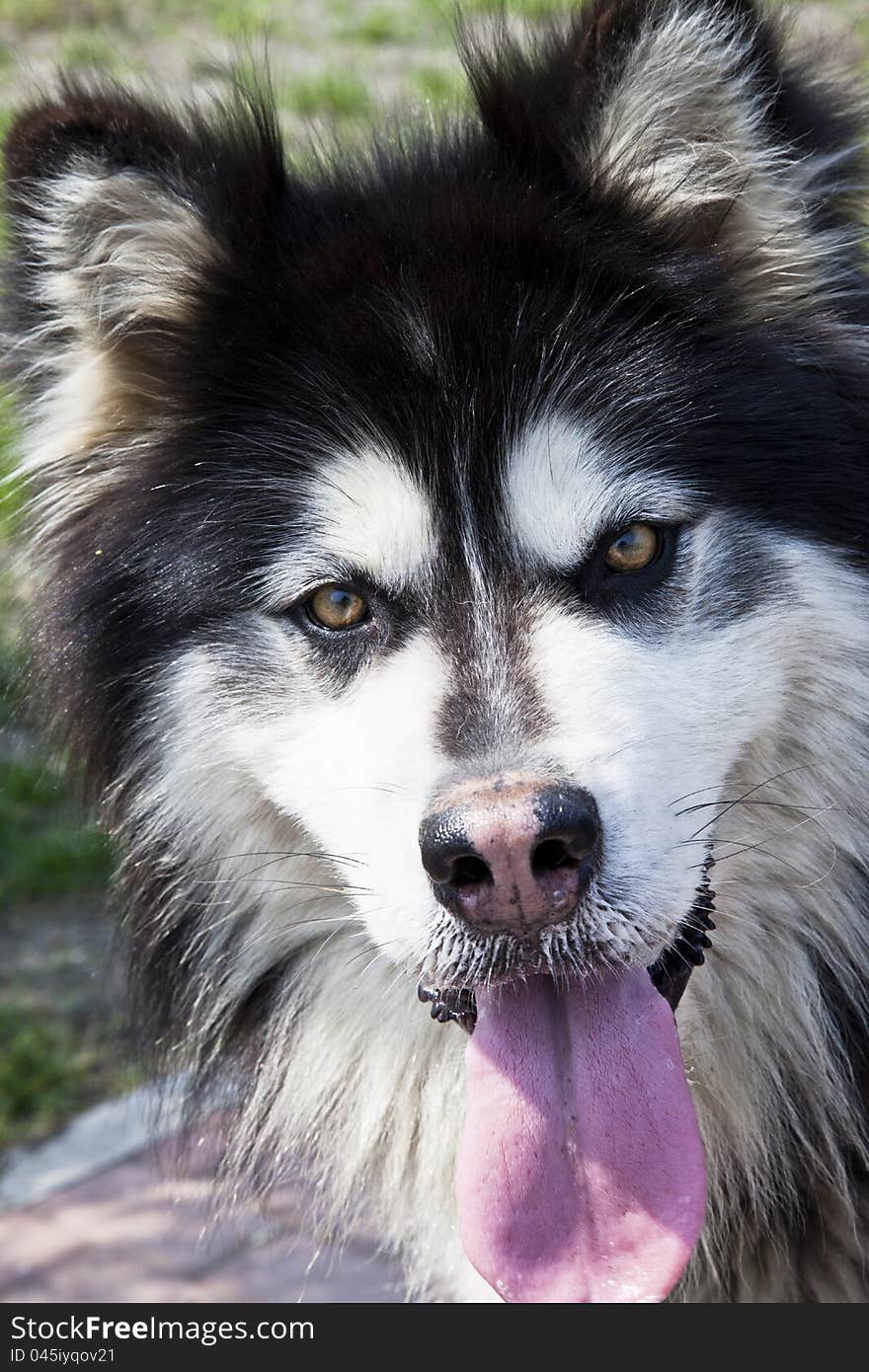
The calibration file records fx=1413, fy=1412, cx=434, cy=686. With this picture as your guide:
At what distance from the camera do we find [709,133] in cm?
248

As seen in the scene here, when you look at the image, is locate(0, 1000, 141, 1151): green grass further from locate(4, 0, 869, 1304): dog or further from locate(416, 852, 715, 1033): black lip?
locate(416, 852, 715, 1033): black lip

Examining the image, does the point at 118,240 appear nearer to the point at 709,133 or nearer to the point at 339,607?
the point at 339,607

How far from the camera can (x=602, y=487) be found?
237cm

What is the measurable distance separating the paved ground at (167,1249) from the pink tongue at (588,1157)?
1.16 metres

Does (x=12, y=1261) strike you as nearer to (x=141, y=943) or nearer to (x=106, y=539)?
(x=141, y=943)

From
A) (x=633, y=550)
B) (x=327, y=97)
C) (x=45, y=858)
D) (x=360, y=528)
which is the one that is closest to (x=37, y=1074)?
(x=45, y=858)

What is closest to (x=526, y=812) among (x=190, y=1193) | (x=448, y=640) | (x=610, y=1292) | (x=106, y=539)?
(x=448, y=640)

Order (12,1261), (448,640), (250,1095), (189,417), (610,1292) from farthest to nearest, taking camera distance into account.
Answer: (12,1261) < (250,1095) < (189,417) < (448,640) < (610,1292)

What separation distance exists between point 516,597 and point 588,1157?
0.92m

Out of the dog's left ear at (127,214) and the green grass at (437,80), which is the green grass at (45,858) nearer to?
the dog's left ear at (127,214)

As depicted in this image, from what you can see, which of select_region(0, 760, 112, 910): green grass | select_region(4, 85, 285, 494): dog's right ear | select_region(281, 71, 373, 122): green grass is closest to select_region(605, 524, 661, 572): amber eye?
select_region(4, 85, 285, 494): dog's right ear

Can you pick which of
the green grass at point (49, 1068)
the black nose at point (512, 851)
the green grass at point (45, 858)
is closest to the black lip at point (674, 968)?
the black nose at point (512, 851)

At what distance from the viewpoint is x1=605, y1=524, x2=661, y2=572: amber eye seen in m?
2.39
